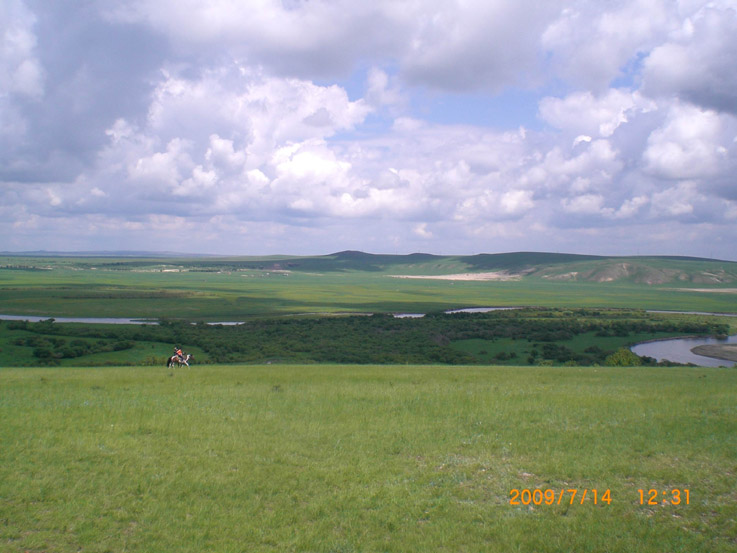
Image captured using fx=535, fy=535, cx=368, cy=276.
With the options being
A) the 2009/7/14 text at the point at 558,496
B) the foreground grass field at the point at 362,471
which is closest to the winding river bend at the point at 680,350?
the foreground grass field at the point at 362,471

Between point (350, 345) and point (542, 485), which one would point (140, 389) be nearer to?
point (542, 485)

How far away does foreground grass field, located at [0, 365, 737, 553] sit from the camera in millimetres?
7461

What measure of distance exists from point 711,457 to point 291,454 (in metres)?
8.13

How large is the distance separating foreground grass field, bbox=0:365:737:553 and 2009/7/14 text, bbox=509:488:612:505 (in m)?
0.06

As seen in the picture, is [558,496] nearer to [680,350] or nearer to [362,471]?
[362,471]

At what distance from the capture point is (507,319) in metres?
97.3

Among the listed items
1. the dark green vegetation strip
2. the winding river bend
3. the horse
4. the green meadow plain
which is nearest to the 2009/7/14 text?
the green meadow plain

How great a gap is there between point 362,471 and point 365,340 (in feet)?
197

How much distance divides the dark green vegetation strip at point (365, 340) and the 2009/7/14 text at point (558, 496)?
3678 centimetres

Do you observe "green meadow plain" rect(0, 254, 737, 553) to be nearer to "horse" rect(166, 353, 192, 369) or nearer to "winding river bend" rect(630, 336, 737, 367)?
"horse" rect(166, 353, 192, 369)

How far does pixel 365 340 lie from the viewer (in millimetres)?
69812

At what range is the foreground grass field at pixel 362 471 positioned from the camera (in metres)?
7.46

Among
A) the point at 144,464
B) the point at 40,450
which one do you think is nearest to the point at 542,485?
the point at 144,464

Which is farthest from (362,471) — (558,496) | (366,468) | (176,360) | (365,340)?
(365,340)
